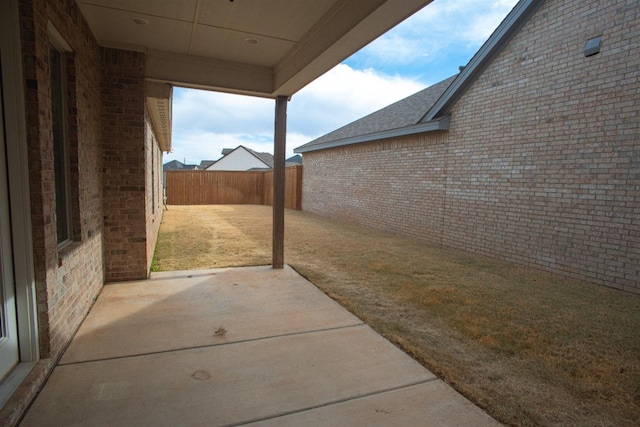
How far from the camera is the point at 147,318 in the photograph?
3.55m

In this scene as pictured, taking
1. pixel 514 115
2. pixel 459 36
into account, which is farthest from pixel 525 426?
pixel 459 36

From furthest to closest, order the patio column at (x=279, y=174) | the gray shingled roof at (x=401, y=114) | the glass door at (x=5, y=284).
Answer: the gray shingled roof at (x=401, y=114) < the patio column at (x=279, y=174) < the glass door at (x=5, y=284)

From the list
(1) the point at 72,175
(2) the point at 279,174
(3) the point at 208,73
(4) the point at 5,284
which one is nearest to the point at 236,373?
(4) the point at 5,284

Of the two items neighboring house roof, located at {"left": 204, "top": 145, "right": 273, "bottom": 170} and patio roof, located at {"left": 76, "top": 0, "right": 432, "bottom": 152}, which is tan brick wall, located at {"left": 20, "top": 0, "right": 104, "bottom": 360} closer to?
patio roof, located at {"left": 76, "top": 0, "right": 432, "bottom": 152}

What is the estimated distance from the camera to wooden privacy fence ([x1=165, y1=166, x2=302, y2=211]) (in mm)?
19656

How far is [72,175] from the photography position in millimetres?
3305

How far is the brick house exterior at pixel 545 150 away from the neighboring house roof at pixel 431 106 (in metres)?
0.03

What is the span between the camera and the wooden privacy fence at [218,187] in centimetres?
1966

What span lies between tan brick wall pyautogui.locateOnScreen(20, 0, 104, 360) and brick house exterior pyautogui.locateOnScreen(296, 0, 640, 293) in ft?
21.3

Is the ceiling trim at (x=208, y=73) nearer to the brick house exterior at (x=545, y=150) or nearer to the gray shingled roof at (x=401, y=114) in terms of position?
the brick house exterior at (x=545, y=150)

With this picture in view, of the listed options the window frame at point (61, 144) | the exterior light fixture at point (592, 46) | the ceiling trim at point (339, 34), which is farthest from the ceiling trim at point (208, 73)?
the exterior light fixture at point (592, 46)

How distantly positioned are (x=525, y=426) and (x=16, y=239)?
10.8 feet

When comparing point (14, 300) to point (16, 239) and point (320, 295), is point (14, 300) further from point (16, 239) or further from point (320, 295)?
point (320, 295)

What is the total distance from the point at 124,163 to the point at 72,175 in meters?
1.32
